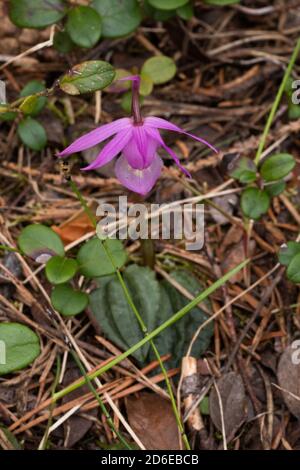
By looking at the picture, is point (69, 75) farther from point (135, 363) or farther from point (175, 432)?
point (175, 432)

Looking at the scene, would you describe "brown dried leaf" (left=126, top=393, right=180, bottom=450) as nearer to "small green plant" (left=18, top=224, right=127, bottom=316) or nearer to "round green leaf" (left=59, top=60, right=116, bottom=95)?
"small green plant" (left=18, top=224, right=127, bottom=316)

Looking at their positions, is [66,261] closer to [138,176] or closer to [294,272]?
[138,176]

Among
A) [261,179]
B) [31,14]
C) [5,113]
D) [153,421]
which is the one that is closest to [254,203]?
[261,179]

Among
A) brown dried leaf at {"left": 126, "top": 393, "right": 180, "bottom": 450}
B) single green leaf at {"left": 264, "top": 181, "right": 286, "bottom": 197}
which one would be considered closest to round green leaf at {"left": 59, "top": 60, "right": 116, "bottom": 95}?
single green leaf at {"left": 264, "top": 181, "right": 286, "bottom": 197}


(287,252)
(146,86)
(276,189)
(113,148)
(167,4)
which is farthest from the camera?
(146,86)

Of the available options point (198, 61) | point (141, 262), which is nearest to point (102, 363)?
point (141, 262)

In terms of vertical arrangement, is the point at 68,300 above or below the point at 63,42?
below

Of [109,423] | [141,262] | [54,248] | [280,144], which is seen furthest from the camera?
[280,144]
